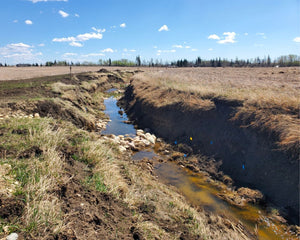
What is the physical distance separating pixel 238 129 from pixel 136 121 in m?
10.1

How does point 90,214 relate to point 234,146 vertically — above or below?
above

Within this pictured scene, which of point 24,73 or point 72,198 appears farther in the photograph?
point 24,73

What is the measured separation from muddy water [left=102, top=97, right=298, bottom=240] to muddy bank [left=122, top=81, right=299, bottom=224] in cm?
97

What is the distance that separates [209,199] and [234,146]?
389 cm

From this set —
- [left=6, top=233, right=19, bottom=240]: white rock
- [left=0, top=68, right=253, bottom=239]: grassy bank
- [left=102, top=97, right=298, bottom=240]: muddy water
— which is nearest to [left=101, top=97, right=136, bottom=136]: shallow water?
[left=102, top=97, right=298, bottom=240]: muddy water

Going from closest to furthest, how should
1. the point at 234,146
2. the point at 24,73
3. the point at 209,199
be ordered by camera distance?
the point at 209,199
the point at 234,146
the point at 24,73

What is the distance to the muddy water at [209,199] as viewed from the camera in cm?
722

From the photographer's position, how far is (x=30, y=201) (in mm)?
3270

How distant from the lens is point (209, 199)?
8844mm

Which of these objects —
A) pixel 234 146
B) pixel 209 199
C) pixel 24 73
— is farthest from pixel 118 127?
pixel 24 73

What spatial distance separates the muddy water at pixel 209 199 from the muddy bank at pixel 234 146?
0.97 metres

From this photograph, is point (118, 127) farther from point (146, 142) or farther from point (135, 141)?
point (146, 142)

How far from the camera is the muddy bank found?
8.42 meters

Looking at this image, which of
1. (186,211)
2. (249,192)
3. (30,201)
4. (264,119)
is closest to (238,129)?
(264,119)
